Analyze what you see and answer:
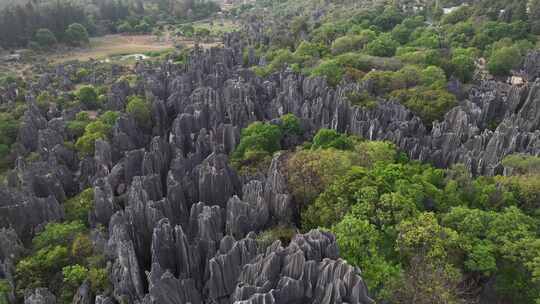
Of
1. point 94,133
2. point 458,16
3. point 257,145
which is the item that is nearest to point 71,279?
point 257,145

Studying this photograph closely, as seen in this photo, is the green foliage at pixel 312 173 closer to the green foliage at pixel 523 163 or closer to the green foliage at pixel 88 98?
the green foliage at pixel 523 163

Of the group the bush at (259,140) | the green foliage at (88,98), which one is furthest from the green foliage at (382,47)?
the green foliage at (88,98)

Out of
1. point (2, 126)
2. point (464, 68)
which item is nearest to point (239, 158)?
point (2, 126)

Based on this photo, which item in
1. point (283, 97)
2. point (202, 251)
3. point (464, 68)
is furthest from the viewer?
point (464, 68)

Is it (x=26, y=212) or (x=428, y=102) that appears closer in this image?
(x=26, y=212)

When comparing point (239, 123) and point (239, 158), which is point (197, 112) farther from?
point (239, 158)

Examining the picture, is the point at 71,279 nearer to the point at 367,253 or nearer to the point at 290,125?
the point at 367,253
